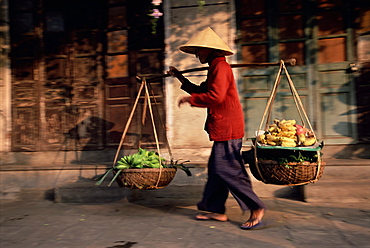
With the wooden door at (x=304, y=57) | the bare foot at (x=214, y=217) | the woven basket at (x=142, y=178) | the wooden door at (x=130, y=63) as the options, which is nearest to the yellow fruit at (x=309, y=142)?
the bare foot at (x=214, y=217)

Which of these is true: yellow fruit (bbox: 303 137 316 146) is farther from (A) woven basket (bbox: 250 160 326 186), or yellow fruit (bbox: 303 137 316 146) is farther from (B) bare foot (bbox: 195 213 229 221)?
(B) bare foot (bbox: 195 213 229 221)

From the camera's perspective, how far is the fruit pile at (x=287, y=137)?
3367 millimetres

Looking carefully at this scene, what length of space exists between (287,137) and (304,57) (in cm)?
250

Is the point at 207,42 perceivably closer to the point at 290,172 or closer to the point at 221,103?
the point at 221,103

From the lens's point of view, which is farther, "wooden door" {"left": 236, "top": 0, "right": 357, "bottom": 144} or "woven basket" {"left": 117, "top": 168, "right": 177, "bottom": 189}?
"wooden door" {"left": 236, "top": 0, "right": 357, "bottom": 144}

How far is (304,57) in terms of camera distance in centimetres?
552

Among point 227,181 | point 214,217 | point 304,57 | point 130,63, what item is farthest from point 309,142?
point 130,63

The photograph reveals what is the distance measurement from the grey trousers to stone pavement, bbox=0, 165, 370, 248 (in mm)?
218

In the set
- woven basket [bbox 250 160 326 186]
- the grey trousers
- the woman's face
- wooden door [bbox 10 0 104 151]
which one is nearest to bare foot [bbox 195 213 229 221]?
the grey trousers

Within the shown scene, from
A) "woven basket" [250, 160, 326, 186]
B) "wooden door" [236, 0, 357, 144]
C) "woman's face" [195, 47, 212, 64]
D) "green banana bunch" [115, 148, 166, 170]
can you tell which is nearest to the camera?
"woven basket" [250, 160, 326, 186]

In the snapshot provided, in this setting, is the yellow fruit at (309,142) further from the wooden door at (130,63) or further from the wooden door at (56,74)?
the wooden door at (56,74)

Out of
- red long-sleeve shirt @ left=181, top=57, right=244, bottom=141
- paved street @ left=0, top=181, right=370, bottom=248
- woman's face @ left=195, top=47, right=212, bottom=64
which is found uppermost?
woman's face @ left=195, top=47, right=212, bottom=64

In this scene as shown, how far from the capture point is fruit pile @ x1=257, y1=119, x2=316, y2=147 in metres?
3.37

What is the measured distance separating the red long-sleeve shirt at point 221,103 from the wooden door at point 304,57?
193 centimetres
